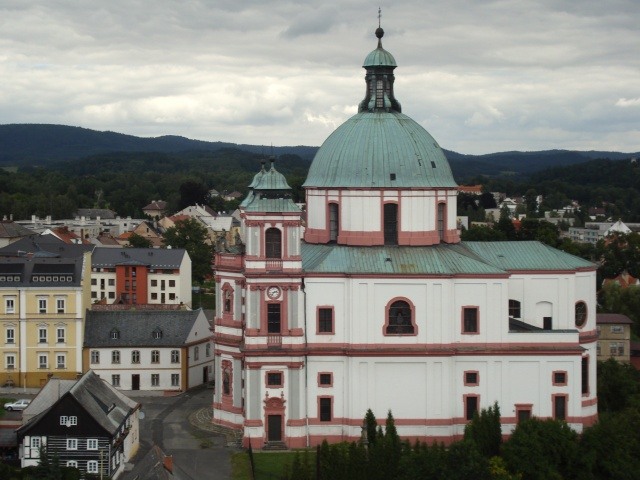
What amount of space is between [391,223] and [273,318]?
8.77 meters

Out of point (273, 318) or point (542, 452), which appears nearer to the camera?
point (542, 452)

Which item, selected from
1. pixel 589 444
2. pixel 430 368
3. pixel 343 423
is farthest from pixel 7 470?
pixel 589 444

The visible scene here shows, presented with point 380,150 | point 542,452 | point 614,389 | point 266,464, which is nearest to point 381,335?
point 266,464

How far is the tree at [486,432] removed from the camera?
52.5 meters

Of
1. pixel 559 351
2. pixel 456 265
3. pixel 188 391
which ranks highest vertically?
pixel 456 265

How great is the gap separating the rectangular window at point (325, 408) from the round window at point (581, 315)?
1475cm

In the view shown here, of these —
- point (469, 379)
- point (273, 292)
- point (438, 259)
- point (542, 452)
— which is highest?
point (438, 259)

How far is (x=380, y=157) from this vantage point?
60.6 m

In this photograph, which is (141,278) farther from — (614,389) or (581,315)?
(614,389)

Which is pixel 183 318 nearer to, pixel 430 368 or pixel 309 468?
pixel 430 368

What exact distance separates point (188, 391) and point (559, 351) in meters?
25.0

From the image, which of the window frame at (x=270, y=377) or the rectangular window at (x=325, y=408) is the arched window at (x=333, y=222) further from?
the rectangular window at (x=325, y=408)

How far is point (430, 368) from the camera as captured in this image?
57.2 meters

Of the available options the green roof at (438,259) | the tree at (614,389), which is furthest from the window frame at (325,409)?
the tree at (614,389)
